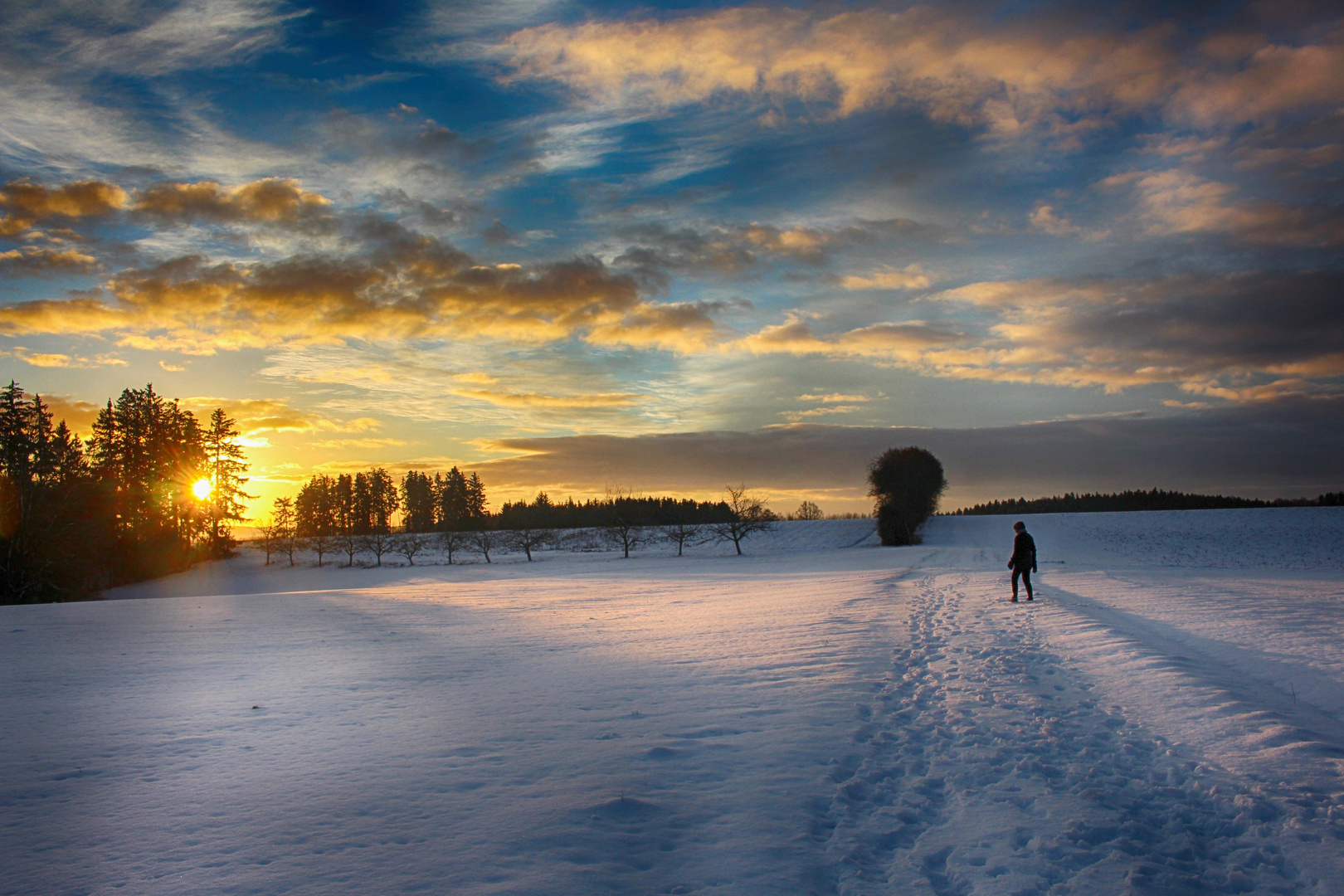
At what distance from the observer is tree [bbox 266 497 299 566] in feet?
229

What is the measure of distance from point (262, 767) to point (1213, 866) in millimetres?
8129

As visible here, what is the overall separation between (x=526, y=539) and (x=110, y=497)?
34918 mm

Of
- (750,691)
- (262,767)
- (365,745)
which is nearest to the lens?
(262,767)

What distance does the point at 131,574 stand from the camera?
53.4 m

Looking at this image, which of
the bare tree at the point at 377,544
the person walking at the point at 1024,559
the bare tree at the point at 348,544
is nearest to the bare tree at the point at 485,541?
the bare tree at the point at 377,544

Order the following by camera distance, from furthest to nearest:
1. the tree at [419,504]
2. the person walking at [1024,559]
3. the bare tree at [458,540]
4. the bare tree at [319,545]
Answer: the tree at [419,504], the bare tree at [458,540], the bare tree at [319,545], the person walking at [1024,559]

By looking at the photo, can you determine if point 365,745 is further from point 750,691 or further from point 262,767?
point 750,691

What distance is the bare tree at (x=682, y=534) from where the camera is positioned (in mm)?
65438

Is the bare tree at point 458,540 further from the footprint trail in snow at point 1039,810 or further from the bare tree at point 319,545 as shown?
the footprint trail in snow at point 1039,810

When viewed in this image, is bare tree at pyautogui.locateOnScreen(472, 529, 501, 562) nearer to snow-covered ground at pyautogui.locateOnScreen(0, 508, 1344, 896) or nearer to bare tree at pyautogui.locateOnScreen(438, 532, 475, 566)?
bare tree at pyautogui.locateOnScreen(438, 532, 475, 566)

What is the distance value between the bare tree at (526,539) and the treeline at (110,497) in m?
28.5

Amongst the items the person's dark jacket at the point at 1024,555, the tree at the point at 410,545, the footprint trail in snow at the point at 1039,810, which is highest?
the person's dark jacket at the point at 1024,555

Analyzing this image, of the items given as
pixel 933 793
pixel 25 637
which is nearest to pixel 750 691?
pixel 933 793

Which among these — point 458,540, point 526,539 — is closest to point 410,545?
point 458,540
